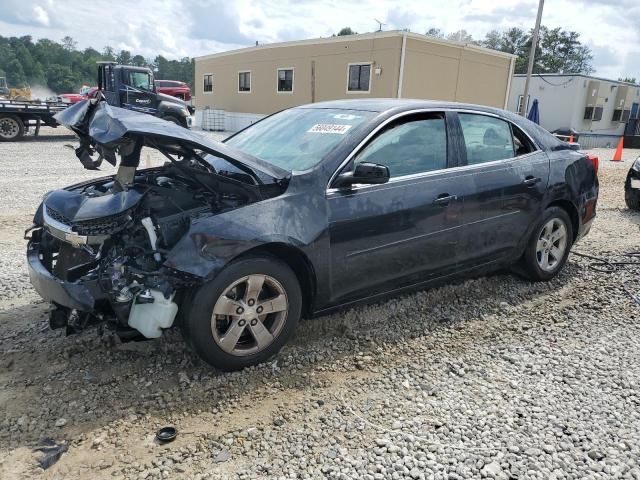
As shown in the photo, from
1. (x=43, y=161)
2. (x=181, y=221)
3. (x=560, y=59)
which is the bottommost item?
(x=43, y=161)

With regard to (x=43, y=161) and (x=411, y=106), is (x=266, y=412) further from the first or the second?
(x=43, y=161)

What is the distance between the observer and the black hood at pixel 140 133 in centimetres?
287

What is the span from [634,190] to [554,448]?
733 cm

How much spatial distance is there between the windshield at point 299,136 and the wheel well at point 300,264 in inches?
23.4

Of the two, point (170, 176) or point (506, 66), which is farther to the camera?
point (506, 66)

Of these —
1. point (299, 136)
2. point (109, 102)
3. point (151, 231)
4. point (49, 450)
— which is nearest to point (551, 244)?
point (299, 136)

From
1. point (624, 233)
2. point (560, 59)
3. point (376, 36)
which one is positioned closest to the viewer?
point (624, 233)

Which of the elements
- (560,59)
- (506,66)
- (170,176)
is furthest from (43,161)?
(560,59)

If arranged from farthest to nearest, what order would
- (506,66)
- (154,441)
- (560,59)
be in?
1. (560,59)
2. (506,66)
3. (154,441)

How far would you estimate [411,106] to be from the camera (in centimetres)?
392

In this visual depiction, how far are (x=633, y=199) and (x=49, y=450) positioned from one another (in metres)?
9.05

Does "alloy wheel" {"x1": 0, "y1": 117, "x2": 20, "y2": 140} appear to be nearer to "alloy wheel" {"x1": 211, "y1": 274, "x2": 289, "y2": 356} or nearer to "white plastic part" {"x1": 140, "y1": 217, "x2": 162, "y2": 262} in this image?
"white plastic part" {"x1": 140, "y1": 217, "x2": 162, "y2": 262}

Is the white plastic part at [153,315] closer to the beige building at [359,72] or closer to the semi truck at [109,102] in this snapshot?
the semi truck at [109,102]

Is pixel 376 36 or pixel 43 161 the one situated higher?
pixel 376 36
